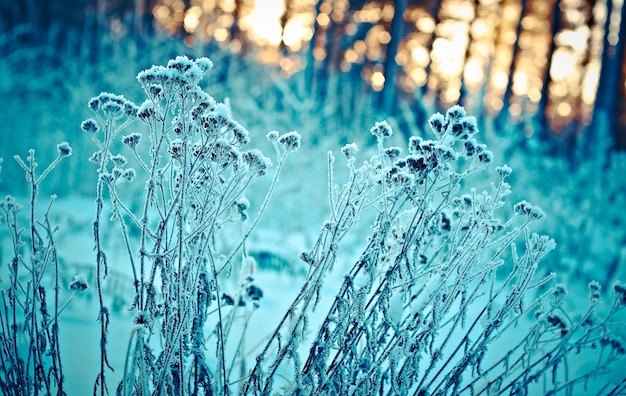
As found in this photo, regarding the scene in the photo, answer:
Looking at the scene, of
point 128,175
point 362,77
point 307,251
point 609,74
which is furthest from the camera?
point 362,77

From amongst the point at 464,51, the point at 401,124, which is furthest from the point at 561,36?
the point at 401,124

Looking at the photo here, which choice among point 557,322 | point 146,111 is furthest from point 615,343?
point 146,111

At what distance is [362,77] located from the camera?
55.1ft

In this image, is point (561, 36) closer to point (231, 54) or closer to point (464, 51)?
point (464, 51)

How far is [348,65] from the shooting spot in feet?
63.2

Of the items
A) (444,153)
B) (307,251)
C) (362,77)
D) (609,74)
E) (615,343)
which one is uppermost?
(362,77)

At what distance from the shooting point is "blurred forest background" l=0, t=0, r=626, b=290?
6676 millimetres

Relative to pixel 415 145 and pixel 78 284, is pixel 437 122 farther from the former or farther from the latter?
pixel 78 284

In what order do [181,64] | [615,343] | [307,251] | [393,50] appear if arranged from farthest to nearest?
[393,50] < [615,343] < [307,251] < [181,64]

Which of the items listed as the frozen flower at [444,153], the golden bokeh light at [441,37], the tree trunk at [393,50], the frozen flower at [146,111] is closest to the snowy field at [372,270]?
the frozen flower at [444,153]

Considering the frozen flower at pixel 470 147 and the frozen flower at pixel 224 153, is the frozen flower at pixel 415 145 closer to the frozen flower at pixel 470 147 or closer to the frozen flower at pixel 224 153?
the frozen flower at pixel 470 147

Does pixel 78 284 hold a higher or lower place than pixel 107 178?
lower

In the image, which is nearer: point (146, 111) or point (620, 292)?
point (146, 111)

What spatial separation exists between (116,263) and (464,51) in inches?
632
